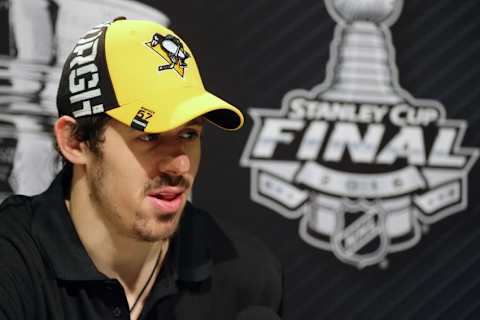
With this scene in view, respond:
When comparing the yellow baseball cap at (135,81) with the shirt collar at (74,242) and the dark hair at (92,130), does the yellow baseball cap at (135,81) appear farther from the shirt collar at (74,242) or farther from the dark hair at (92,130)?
the shirt collar at (74,242)

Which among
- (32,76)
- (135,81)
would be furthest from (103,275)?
(32,76)

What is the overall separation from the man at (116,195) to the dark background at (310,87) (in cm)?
41

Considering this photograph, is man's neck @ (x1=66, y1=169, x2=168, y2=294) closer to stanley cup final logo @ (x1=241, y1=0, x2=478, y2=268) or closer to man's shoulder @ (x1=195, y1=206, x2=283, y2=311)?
man's shoulder @ (x1=195, y1=206, x2=283, y2=311)

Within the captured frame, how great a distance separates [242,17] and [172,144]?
1.89 ft

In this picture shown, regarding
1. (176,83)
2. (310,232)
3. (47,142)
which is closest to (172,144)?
(176,83)

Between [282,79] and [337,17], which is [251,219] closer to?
[282,79]

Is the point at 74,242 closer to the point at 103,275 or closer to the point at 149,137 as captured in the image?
the point at 103,275

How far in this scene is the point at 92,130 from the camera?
97 cm

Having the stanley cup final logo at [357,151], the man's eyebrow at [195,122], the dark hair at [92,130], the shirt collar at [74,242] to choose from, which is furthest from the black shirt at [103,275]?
the stanley cup final logo at [357,151]

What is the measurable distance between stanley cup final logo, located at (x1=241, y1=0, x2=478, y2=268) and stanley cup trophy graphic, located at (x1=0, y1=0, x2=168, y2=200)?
43 centimetres

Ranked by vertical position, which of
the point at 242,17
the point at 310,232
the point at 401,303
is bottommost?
the point at 401,303

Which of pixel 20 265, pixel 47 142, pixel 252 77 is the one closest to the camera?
pixel 20 265

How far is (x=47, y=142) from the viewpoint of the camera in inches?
53.7

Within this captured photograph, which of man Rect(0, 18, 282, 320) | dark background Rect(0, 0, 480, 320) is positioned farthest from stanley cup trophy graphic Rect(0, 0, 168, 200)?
man Rect(0, 18, 282, 320)
